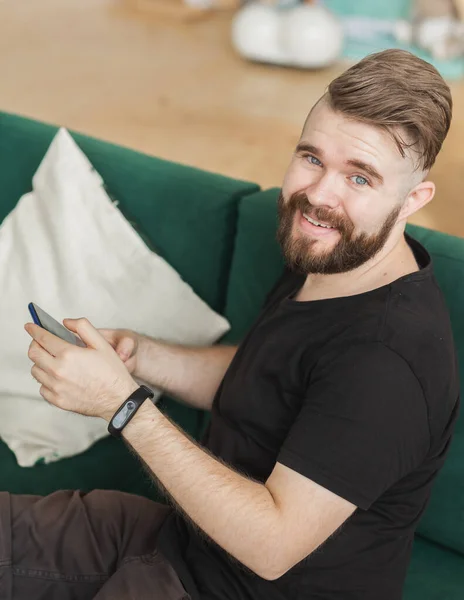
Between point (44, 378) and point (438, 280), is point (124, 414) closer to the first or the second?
point (44, 378)

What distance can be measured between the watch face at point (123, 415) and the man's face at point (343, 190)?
0.36 m

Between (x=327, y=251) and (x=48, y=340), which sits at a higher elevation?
(x=327, y=251)

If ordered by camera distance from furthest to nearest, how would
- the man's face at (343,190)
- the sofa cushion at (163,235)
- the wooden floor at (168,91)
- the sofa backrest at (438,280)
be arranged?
the wooden floor at (168,91), the sofa cushion at (163,235), the sofa backrest at (438,280), the man's face at (343,190)

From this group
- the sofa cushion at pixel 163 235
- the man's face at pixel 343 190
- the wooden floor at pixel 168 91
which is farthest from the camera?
the wooden floor at pixel 168 91

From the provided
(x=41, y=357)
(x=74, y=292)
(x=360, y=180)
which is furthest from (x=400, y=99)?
(x=74, y=292)

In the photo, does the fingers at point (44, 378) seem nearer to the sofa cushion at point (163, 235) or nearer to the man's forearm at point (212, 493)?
the man's forearm at point (212, 493)

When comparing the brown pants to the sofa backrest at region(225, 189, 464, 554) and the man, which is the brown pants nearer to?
the man

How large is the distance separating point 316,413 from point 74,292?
0.79m

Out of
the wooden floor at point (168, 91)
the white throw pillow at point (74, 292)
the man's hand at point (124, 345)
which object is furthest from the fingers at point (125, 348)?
the wooden floor at point (168, 91)

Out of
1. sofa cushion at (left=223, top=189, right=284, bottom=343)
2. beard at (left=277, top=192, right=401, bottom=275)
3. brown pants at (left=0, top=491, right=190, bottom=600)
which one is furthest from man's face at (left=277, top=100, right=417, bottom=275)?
brown pants at (left=0, top=491, right=190, bottom=600)

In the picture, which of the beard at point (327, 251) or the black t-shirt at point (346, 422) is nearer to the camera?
the black t-shirt at point (346, 422)

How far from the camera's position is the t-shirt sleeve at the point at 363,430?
1083mm

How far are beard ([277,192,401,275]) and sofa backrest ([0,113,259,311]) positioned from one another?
392 millimetres

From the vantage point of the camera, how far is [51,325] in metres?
1.26
